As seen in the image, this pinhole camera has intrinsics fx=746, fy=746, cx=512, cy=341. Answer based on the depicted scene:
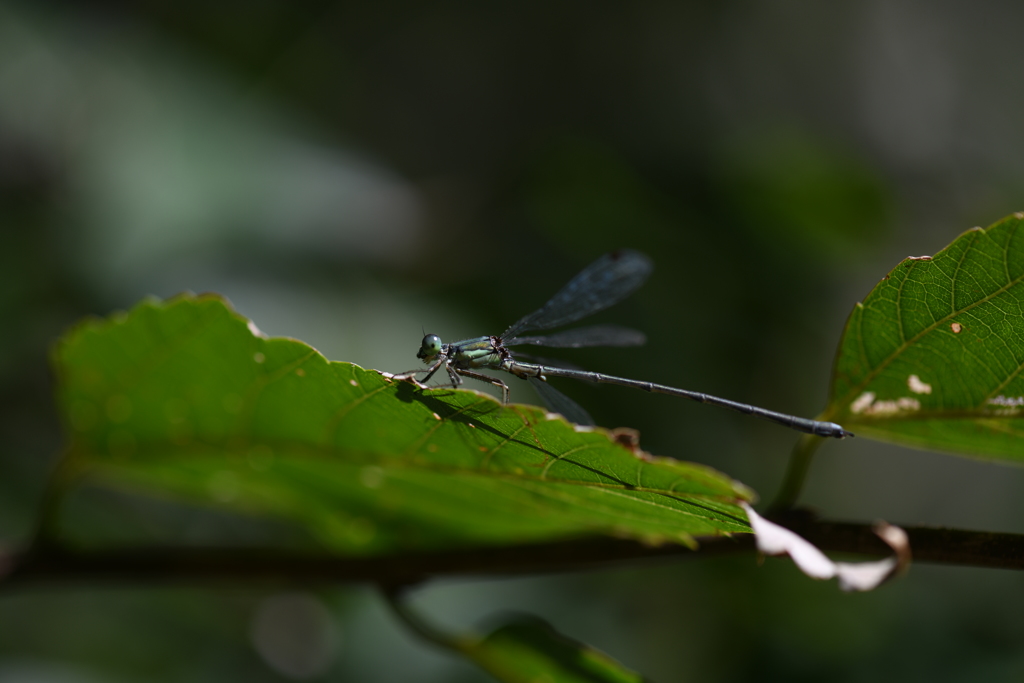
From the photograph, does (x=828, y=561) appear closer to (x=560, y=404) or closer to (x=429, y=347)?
(x=560, y=404)

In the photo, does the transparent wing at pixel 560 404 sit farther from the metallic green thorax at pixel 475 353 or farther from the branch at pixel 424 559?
the branch at pixel 424 559

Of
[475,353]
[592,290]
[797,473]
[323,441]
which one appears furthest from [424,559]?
[592,290]

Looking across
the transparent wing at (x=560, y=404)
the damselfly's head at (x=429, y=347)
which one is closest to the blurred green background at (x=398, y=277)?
the transparent wing at (x=560, y=404)

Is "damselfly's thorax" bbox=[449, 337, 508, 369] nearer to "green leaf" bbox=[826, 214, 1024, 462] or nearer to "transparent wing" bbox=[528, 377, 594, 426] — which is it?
"transparent wing" bbox=[528, 377, 594, 426]

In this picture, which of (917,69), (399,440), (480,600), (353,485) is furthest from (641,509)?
(917,69)

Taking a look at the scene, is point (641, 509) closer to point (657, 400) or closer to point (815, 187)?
point (657, 400)
